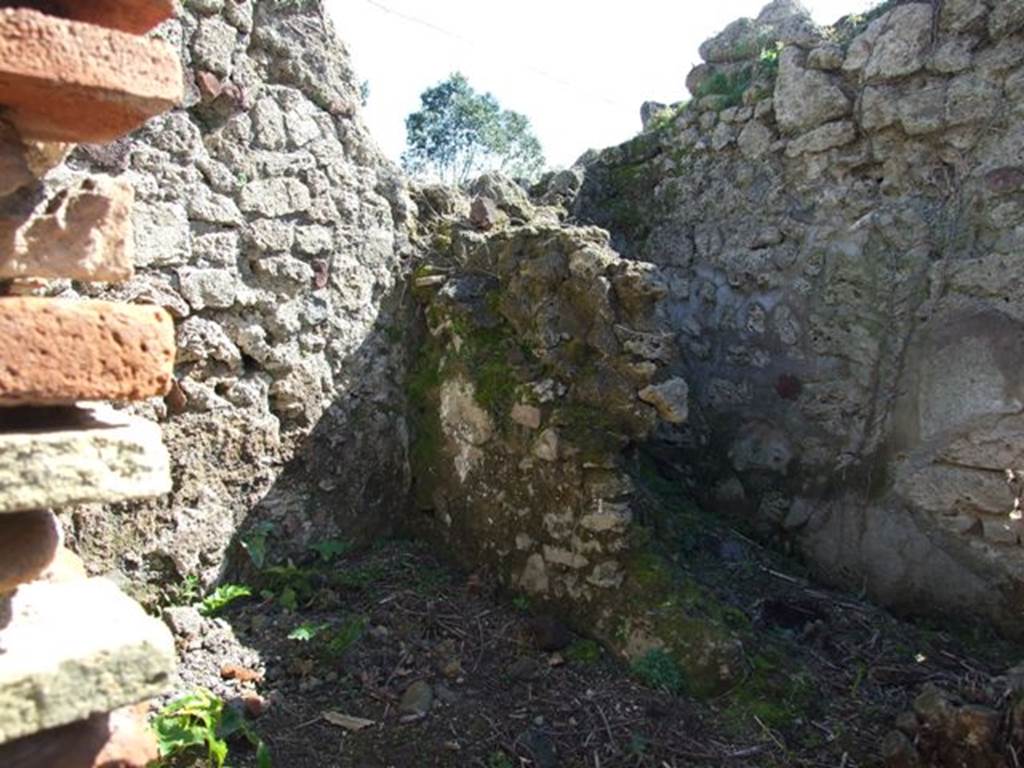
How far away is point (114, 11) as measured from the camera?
44.3 inches

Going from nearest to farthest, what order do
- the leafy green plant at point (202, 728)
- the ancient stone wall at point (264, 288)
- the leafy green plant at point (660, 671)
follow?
the leafy green plant at point (202, 728), the leafy green plant at point (660, 671), the ancient stone wall at point (264, 288)

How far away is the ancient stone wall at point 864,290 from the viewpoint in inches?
137

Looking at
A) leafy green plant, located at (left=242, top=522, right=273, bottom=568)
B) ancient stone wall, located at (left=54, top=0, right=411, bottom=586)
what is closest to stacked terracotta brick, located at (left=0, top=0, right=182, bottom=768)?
ancient stone wall, located at (left=54, top=0, right=411, bottom=586)

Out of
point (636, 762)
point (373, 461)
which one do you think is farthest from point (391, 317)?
point (636, 762)

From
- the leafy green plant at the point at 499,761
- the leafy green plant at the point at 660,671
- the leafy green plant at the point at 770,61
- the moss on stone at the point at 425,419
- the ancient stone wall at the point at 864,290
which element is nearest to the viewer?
the leafy green plant at the point at 499,761

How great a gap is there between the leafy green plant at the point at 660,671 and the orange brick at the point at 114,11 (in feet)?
8.56

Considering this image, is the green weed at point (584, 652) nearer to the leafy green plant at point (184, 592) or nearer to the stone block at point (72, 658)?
the leafy green plant at point (184, 592)

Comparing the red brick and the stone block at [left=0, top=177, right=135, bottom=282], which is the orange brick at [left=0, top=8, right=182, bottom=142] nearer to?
the stone block at [left=0, top=177, right=135, bottom=282]

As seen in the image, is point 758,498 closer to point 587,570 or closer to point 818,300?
point 818,300

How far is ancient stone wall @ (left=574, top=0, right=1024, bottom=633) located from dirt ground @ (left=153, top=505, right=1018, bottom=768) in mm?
417

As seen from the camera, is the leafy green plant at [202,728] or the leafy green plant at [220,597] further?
the leafy green plant at [220,597]

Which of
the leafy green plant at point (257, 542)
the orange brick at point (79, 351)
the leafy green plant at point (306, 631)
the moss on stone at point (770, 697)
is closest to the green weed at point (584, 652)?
the moss on stone at point (770, 697)

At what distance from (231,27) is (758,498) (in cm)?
315

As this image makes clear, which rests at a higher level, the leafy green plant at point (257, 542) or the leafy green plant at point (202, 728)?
the leafy green plant at point (257, 542)
